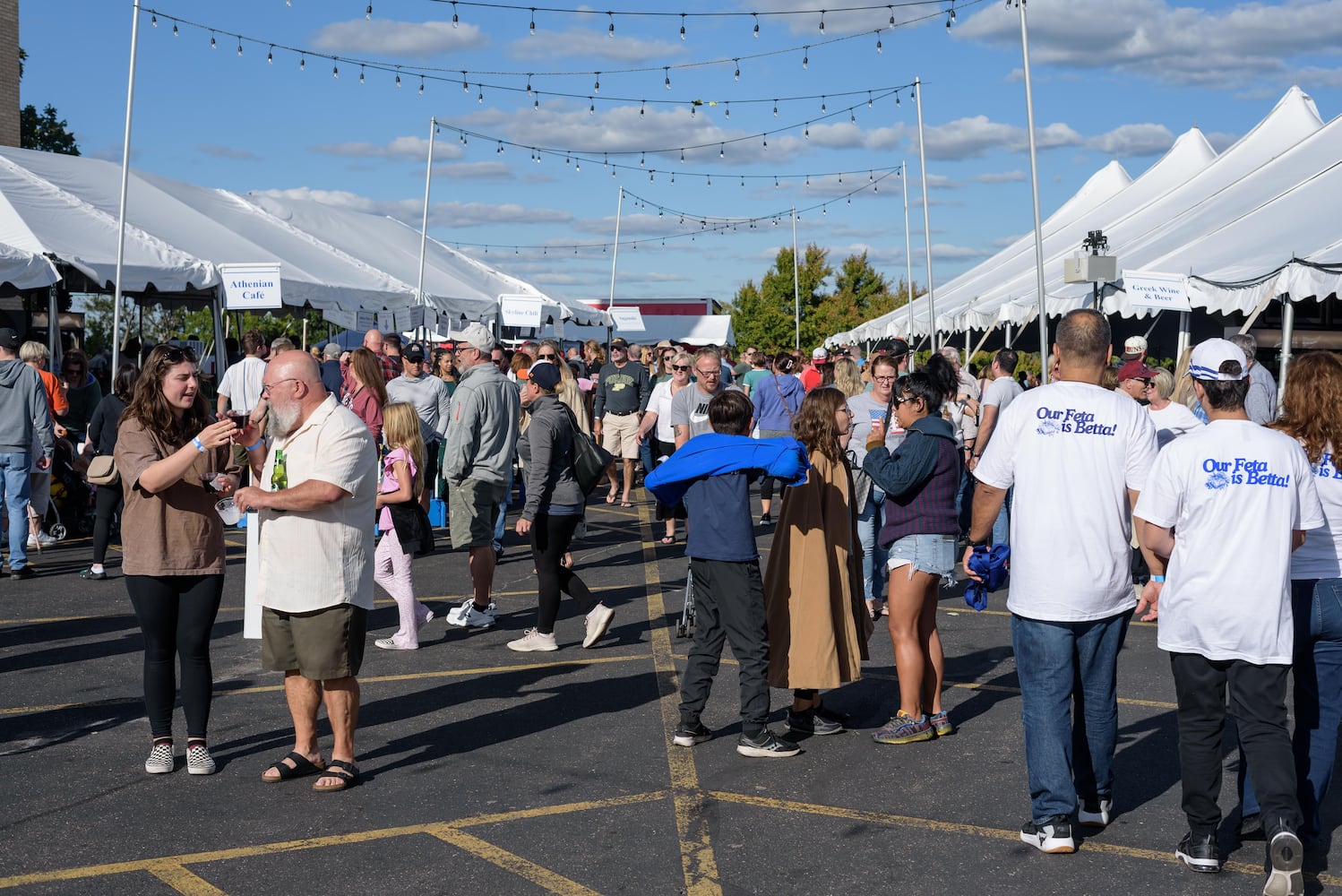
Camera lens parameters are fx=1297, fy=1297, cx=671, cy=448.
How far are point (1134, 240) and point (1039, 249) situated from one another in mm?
4961

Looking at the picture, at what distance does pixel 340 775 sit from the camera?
18.6 feet

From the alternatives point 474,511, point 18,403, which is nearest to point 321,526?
point 474,511

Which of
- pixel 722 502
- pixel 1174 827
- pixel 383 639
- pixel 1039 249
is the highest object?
pixel 1039 249

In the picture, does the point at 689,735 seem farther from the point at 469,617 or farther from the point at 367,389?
the point at 367,389

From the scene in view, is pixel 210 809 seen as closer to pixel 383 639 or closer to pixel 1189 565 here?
pixel 383 639

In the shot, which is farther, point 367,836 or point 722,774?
point 722,774

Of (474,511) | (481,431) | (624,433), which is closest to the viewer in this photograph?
(474,511)

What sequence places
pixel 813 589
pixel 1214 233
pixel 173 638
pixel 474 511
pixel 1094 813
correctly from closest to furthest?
pixel 1094 813 → pixel 173 638 → pixel 813 589 → pixel 474 511 → pixel 1214 233

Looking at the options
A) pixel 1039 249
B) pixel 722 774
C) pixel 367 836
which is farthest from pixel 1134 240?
pixel 367 836

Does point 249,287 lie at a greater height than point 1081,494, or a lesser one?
greater

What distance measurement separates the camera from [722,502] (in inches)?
244

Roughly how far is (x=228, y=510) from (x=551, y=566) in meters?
2.64

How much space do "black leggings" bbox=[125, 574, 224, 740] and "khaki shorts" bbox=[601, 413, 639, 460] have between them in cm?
1091

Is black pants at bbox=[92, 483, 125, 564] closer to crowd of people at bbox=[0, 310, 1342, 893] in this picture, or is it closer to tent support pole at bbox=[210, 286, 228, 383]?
crowd of people at bbox=[0, 310, 1342, 893]
